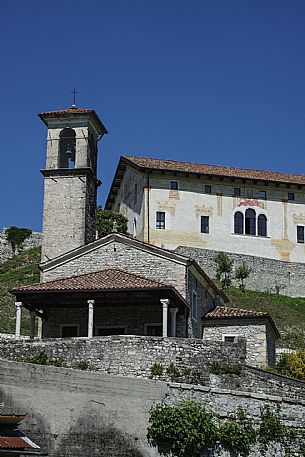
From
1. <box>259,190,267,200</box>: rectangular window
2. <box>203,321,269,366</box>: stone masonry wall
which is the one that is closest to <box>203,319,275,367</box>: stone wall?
<box>203,321,269,366</box>: stone masonry wall

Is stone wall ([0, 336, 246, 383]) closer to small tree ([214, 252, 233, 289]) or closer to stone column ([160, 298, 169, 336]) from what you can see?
stone column ([160, 298, 169, 336])

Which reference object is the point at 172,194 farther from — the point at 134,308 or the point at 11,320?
the point at 134,308

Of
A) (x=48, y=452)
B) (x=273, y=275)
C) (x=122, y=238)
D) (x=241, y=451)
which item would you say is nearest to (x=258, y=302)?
(x=273, y=275)

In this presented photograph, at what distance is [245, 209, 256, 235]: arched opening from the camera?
67125mm

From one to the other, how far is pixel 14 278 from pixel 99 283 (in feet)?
94.9

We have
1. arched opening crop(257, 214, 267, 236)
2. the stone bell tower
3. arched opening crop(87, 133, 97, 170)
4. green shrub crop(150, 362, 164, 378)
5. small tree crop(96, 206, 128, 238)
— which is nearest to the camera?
green shrub crop(150, 362, 164, 378)

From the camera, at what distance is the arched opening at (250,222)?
220ft

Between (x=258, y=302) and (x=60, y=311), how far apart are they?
22.7m

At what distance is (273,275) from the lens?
6525 centimetres

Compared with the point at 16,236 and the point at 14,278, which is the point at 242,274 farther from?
the point at 16,236

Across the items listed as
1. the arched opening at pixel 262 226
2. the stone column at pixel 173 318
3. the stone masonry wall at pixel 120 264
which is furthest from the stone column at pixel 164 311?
the arched opening at pixel 262 226

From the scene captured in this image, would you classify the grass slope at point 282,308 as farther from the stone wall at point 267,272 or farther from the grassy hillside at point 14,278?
the grassy hillside at point 14,278

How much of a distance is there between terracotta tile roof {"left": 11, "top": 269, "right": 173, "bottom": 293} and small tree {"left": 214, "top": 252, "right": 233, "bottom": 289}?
2459 cm

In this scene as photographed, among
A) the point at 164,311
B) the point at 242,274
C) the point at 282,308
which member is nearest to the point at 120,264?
the point at 164,311
